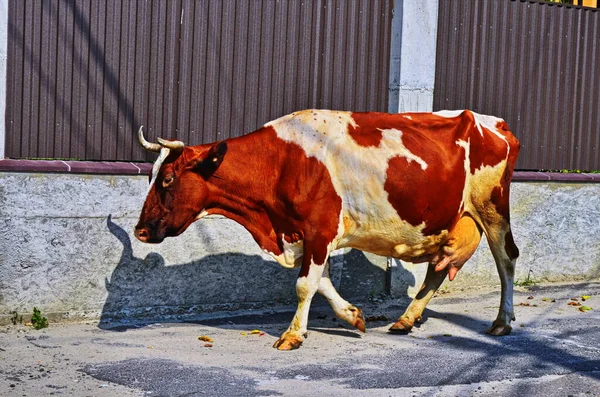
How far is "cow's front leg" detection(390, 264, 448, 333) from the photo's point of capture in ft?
29.6

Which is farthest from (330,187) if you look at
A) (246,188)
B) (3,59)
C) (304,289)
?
(3,59)

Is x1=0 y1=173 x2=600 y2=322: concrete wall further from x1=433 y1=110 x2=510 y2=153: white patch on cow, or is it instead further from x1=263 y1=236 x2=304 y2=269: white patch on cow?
x1=433 y1=110 x2=510 y2=153: white patch on cow

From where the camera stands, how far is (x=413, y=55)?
10.7 meters

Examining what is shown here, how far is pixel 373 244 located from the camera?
870 cm

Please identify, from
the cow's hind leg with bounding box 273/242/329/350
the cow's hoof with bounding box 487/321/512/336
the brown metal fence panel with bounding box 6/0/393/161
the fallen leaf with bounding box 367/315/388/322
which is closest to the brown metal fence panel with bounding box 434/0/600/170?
the brown metal fence panel with bounding box 6/0/393/161

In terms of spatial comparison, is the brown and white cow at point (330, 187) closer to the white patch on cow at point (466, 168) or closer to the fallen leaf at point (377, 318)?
the white patch on cow at point (466, 168)

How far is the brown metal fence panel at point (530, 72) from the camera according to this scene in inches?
440

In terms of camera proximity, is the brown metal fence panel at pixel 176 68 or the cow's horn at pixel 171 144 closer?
the cow's horn at pixel 171 144

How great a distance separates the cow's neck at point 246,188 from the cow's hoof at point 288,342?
0.71 metres

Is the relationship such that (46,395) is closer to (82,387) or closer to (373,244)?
(82,387)

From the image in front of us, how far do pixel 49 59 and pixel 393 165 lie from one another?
3076 millimetres

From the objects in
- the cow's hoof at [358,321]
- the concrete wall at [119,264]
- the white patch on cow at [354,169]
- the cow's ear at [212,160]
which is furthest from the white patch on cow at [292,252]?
the concrete wall at [119,264]

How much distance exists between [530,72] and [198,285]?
469 centimetres

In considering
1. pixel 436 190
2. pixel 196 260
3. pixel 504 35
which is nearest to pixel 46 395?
pixel 196 260
